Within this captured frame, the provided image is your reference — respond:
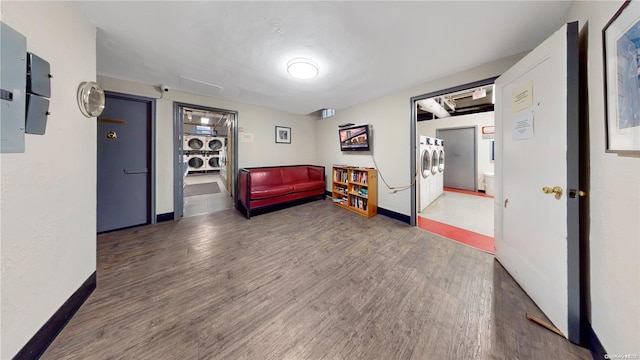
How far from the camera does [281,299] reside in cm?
156

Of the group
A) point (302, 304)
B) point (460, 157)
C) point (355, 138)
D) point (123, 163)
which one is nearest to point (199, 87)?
point (123, 163)

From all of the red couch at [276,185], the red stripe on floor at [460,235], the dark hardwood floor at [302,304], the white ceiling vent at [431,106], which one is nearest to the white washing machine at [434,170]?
the white ceiling vent at [431,106]

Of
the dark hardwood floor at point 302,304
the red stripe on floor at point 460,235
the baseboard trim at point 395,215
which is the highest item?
the baseboard trim at point 395,215

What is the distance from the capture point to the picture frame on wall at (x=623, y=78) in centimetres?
80

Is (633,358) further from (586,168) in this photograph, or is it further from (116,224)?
(116,224)

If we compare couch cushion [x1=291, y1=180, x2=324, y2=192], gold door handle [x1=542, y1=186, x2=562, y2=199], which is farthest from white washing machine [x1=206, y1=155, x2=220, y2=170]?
gold door handle [x1=542, y1=186, x2=562, y2=199]

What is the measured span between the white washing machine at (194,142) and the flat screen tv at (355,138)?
24.4 feet

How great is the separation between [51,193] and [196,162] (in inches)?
363

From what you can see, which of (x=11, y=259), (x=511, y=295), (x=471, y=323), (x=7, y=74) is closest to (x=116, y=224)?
(x=11, y=259)

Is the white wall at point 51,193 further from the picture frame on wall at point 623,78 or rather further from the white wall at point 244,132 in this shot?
the picture frame on wall at point 623,78

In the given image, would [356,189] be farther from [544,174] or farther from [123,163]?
[123,163]

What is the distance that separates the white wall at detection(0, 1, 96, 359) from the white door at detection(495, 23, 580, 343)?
318cm

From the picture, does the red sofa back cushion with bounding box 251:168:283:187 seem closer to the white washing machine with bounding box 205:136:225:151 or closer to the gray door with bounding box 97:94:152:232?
the gray door with bounding box 97:94:152:232

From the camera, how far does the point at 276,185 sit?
14.0ft
